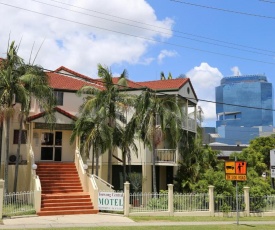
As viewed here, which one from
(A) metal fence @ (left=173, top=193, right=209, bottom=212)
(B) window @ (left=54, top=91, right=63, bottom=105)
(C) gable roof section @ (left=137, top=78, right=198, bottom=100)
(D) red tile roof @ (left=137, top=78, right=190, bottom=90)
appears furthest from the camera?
(D) red tile roof @ (left=137, top=78, right=190, bottom=90)

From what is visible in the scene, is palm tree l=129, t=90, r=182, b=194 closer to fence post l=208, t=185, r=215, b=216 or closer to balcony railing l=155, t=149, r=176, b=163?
fence post l=208, t=185, r=215, b=216

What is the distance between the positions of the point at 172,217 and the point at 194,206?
1602 mm

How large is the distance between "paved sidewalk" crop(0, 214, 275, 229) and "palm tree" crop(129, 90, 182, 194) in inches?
167

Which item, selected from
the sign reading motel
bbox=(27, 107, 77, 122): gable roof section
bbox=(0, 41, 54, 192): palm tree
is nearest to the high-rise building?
bbox=(27, 107, 77, 122): gable roof section

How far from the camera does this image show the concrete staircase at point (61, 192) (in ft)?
63.5

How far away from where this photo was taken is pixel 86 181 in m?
22.1

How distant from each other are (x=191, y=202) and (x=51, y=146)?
1046cm

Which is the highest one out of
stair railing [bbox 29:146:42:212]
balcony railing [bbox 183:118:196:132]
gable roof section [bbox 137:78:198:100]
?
gable roof section [bbox 137:78:198:100]

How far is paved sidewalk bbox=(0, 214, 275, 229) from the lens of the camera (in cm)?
1608

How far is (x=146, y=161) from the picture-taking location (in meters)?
26.4

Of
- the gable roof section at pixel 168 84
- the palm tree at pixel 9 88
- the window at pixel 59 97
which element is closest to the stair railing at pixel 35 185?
the palm tree at pixel 9 88

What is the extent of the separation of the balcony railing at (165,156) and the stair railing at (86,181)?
539 centimetres

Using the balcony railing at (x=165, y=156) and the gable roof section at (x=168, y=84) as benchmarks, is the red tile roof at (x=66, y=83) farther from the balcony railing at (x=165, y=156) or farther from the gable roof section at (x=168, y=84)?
the balcony railing at (x=165, y=156)

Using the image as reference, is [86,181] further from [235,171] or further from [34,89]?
[235,171]
